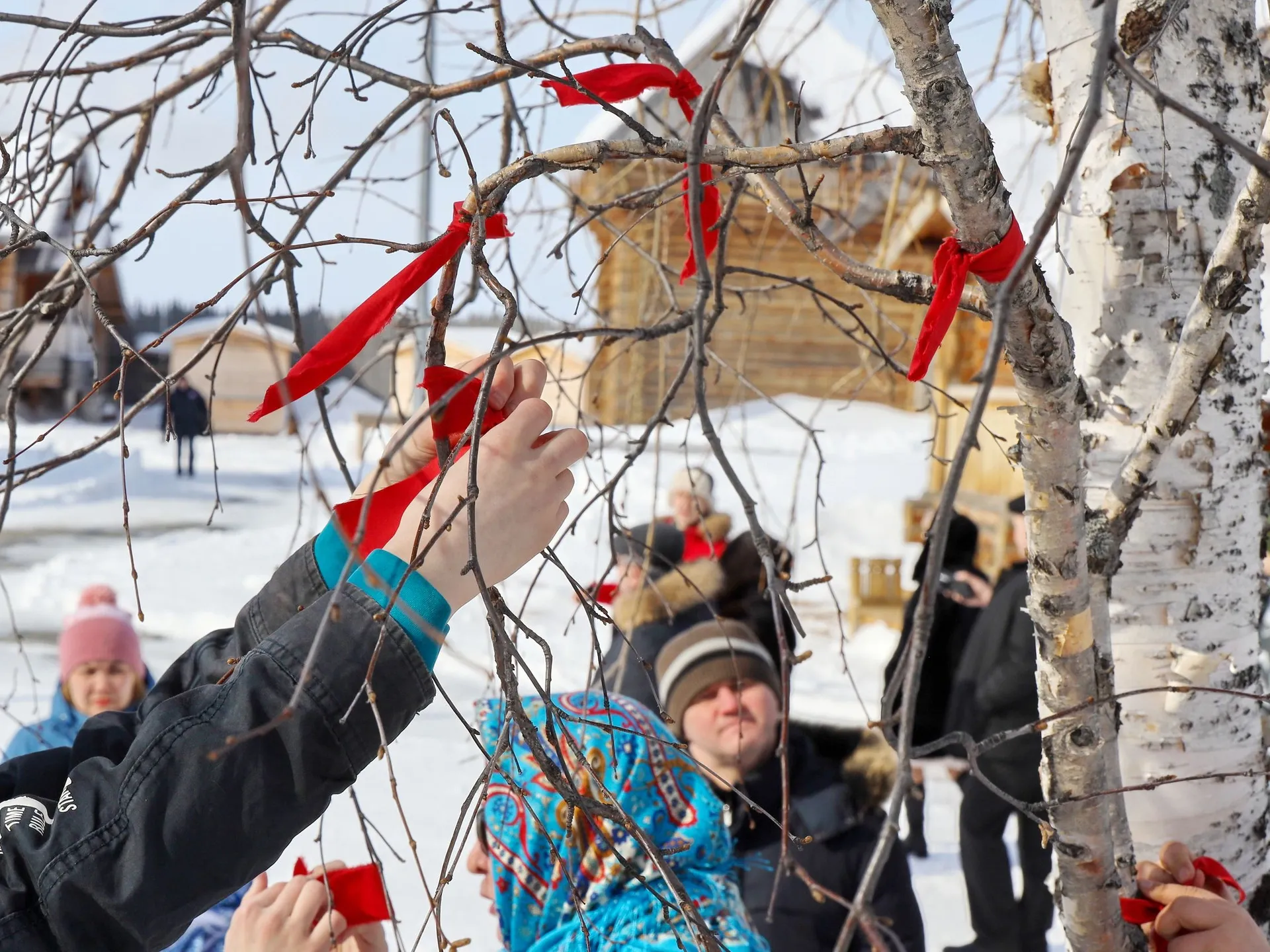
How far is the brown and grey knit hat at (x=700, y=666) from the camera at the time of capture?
99.3 inches

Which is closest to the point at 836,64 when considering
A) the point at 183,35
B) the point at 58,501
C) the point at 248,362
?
the point at 58,501

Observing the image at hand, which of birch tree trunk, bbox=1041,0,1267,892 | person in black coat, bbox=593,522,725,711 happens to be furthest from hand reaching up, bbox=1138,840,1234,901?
person in black coat, bbox=593,522,725,711

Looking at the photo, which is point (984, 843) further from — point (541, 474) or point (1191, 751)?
point (541, 474)

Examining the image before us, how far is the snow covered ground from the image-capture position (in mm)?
3785

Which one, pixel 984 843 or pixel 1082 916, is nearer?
pixel 1082 916

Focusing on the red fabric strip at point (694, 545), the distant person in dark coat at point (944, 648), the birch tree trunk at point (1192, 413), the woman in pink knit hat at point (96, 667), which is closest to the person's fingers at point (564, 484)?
the birch tree trunk at point (1192, 413)

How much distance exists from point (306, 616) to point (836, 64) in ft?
43.9

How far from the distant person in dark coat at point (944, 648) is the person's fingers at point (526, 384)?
2.91 meters

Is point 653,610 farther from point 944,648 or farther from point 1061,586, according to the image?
point 1061,586

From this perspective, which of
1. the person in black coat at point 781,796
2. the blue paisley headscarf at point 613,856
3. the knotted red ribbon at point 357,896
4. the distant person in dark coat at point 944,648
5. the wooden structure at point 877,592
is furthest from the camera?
the wooden structure at point 877,592

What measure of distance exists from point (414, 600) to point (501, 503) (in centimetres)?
12

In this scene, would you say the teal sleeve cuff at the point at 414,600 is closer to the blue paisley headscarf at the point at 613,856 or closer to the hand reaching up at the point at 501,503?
the hand reaching up at the point at 501,503

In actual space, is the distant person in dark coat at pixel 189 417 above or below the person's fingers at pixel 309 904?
above

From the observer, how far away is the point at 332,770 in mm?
915
